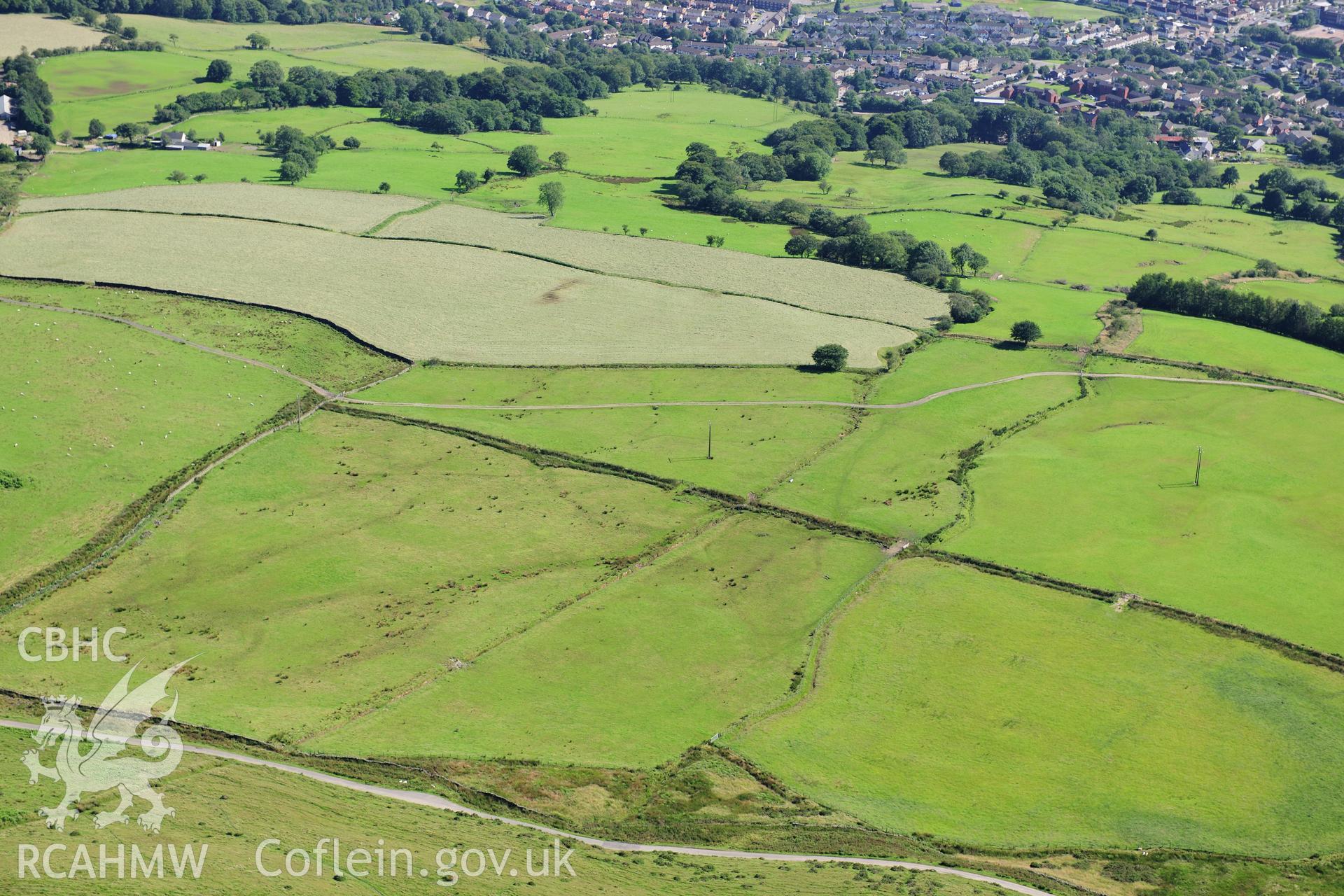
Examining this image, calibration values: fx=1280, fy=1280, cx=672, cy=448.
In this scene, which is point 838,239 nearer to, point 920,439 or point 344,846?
point 920,439

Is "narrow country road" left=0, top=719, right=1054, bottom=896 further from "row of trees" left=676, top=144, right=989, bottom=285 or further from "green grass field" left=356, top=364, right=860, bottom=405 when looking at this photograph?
"row of trees" left=676, top=144, right=989, bottom=285

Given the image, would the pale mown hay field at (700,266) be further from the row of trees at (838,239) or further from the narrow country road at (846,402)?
the narrow country road at (846,402)

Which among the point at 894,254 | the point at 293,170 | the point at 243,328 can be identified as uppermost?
the point at 293,170

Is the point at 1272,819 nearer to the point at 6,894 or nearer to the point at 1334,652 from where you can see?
the point at 1334,652

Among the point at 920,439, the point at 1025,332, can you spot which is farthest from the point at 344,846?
the point at 1025,332

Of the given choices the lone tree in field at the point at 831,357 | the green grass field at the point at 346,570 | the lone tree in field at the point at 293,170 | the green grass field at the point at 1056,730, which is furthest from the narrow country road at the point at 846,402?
the lone tree in field at the point at 293,170

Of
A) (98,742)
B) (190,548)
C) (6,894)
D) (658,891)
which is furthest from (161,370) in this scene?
(658,891)
